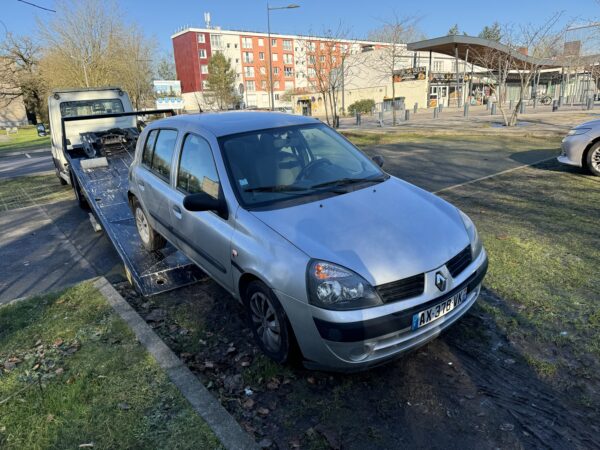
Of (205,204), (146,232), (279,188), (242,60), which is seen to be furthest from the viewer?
(242,60)

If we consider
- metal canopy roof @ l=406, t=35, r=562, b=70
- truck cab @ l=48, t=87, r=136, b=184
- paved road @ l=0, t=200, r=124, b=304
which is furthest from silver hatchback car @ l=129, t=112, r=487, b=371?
metal canopy roof @ l=406, t=35, r=562, b=70

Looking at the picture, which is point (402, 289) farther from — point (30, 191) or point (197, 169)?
point (30, 191)

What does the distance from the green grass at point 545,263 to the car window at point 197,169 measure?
8.91 feet

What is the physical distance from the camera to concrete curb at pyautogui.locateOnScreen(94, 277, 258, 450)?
2459 millimetres

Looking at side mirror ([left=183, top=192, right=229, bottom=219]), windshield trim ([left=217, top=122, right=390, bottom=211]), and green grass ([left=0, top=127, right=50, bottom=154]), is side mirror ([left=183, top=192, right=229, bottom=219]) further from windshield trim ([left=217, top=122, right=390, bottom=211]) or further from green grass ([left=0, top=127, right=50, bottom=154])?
green grass ([left=0, top=127, right=50, bottom=154])

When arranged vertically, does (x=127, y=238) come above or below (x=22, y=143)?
above

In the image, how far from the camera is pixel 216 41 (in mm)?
83312

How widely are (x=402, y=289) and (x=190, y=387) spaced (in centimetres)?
162

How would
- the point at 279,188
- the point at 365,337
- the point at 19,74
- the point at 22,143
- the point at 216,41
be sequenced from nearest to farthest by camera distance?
the point at 365,337 → the point at 279,188 → the point at 22,143 → the point at 19,74 → the point at 216,41

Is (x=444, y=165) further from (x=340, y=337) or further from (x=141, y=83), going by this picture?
(x=141, y=83)

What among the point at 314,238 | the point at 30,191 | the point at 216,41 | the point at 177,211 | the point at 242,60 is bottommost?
the point at 30,191

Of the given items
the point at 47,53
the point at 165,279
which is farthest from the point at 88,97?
the point at 47,53

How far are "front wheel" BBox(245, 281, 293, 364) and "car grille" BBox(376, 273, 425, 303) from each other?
715 mm

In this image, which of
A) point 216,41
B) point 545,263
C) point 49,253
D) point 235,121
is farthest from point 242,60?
point 545,263
